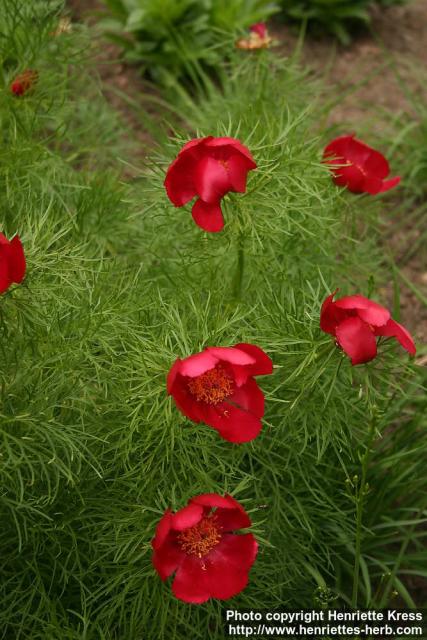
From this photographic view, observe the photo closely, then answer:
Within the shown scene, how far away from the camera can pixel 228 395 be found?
158 cm

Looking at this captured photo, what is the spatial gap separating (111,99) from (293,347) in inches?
69.9

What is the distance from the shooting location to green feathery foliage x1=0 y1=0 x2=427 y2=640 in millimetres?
1722

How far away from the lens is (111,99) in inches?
130

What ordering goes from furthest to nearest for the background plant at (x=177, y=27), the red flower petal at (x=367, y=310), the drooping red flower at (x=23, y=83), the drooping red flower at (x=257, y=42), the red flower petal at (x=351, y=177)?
the background plant at (x=177, y=27) → the drooping red flower at (x=257, y=42) → the drooping red flower at (x=23, y=83) → the red flower petal at (x=351, y=177) → the red flower petal at (x=367, y=310)

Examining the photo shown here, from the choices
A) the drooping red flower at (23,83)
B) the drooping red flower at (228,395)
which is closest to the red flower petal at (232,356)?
the drooping red flower at (228,395)

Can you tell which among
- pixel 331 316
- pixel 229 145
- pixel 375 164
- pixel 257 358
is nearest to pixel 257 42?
pixel 375 164

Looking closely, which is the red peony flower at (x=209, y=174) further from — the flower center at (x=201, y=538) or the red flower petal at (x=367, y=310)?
the flower center at (x=201, y=538)

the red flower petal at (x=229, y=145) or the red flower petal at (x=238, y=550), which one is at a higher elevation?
the red flower petal at (x=229, y=145)

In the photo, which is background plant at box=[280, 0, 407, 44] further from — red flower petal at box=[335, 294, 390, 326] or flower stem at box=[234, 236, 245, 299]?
red flower petal at box=[335, 294, 390, 326]

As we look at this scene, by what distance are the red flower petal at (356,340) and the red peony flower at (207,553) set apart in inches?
12.4

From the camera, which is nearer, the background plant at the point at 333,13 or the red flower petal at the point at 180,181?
the red flower petal at the point at 180,181

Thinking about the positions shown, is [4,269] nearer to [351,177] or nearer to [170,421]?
[170,421]

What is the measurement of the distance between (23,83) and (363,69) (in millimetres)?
1632

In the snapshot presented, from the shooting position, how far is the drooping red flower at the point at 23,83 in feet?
7.42
